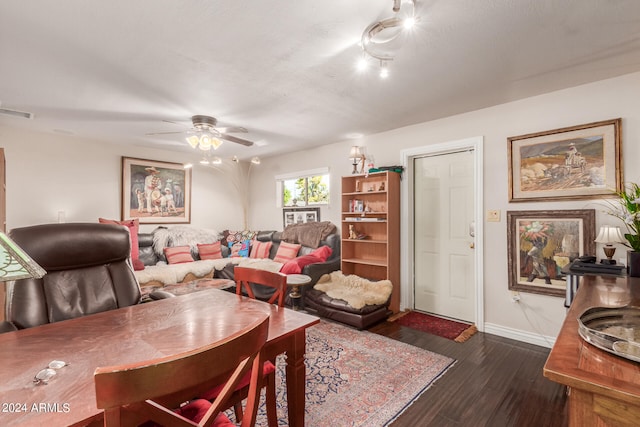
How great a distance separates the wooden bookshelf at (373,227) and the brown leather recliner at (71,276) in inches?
110

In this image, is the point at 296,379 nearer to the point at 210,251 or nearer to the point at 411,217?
the point at 411,217

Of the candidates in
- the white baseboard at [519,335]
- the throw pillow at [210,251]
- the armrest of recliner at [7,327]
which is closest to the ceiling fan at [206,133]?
the throw pillow at [210,251]

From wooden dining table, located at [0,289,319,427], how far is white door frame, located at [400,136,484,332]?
8.44 feet

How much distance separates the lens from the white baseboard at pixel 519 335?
9.33 ft

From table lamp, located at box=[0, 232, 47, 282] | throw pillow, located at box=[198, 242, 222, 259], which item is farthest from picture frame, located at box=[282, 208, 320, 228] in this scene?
table lamp, located at box=[0, 232, 47, 282]

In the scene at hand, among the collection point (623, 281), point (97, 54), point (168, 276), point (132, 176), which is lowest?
point (168, 276)

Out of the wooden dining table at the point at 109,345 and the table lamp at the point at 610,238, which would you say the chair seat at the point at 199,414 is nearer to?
the wooden dining table at the point at 109,345

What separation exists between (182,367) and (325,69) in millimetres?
2293

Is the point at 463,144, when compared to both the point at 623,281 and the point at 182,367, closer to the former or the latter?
the point at 623,281

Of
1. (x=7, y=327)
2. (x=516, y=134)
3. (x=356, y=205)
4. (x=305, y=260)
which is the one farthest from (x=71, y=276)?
(x=516, y=134)

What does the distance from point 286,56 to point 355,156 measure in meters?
2.15

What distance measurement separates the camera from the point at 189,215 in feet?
18.3

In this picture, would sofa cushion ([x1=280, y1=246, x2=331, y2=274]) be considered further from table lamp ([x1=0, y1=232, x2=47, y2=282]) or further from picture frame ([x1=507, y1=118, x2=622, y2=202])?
table lamp ([x1=0, y1=232, x2=47, y2=282])

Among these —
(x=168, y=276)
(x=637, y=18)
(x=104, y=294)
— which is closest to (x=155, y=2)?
(x=104, y=294)
